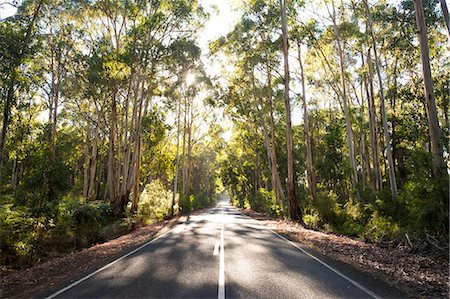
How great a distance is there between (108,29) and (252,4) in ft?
35.4

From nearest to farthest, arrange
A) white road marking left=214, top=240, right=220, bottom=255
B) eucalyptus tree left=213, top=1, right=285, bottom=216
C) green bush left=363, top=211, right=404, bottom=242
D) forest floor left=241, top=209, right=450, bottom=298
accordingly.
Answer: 1. forest floor left=241, top=209, right=450, bottom=298
2. white road marking left=214, top=240, right=220, bottom=255
3. green bush left=363, top=211, right=404, bottom=242
4. eucalyptus tree left=213, top=1, right=285, bottom=216

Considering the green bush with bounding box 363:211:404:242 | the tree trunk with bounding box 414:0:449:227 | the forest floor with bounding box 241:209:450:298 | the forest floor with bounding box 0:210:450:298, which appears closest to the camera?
the forest floor with bounding box 241:209:450:298

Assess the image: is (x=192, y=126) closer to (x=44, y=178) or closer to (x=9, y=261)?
(x=44, y=178)

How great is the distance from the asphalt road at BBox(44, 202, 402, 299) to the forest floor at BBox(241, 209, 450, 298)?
461 millimetres

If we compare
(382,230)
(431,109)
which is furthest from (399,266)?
(431,109)

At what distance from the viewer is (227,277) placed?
6.30 metres

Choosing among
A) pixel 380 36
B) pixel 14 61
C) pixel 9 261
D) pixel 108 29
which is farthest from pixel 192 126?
pixel 9 261

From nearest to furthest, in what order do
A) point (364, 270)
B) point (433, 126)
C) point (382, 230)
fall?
point (364, 270) → point (433, 126) → point (382, 230)

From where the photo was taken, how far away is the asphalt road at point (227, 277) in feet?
17.5

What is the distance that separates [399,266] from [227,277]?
14.2 ft

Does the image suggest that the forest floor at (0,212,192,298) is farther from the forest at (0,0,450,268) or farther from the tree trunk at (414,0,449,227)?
the tree trunk at (414,0,449,227)

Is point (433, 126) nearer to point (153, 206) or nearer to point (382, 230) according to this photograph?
point (382, 230)

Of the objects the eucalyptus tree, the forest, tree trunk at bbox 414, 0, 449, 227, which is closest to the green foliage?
the forest

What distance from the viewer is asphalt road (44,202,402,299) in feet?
17.5
